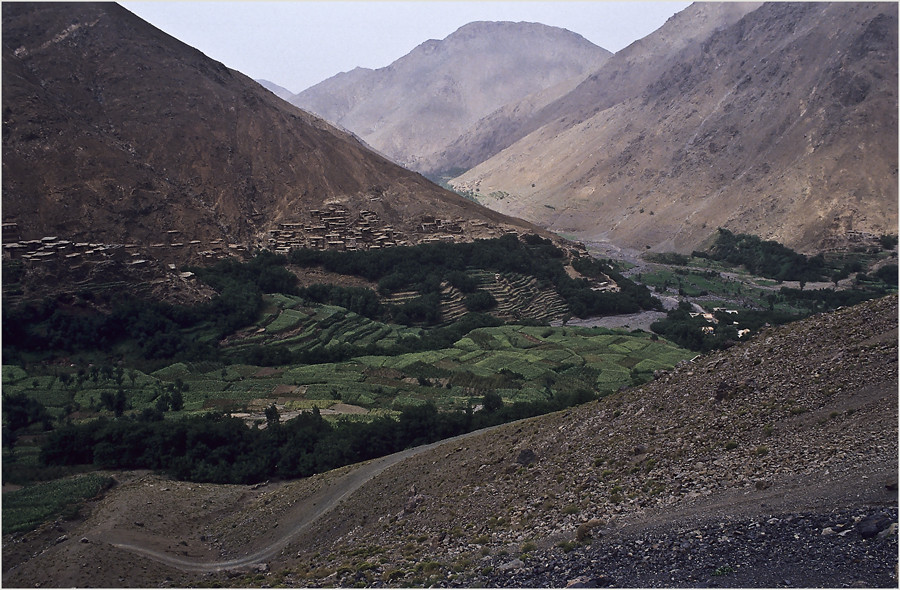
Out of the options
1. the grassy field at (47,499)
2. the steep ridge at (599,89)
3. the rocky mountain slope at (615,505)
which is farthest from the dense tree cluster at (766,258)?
the steep ridge at (599,89)

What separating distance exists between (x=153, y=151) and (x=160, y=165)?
102 centimetres

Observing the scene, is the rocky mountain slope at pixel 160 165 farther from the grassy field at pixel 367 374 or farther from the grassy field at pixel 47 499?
the grassy field at pixel 47 499

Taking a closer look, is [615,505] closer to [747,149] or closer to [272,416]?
[272,416]

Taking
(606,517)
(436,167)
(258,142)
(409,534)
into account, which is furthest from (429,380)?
(436,167)

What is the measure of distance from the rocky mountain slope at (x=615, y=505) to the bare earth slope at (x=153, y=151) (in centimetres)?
2327

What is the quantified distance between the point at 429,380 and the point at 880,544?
68.2ft

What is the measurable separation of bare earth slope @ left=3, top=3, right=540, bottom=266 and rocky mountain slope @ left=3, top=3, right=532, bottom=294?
0.08 m

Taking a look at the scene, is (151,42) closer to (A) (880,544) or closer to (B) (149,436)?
(B) (149,436)

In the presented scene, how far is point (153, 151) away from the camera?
1641 inches

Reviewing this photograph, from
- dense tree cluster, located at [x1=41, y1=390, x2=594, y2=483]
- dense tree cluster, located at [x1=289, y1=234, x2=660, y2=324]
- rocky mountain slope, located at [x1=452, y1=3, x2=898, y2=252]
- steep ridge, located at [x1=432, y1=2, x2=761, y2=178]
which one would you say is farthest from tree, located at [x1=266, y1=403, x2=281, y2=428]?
steep ridge, located at [x1=432, y1=2, x2=761, y2=178]

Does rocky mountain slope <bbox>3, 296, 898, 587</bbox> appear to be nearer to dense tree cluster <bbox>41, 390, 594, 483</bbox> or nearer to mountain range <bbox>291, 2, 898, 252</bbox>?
dense tree cluster <bbox>41, 390, 594, 483</bbox>

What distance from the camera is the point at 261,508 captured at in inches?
592

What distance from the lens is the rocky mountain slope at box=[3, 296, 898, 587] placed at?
26.6ft

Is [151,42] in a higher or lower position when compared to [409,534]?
higher
